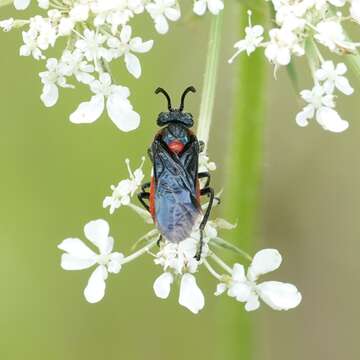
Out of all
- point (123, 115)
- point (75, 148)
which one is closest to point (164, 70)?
point (75, 148)

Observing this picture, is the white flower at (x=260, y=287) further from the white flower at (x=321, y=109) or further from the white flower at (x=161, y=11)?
the white flower at (x=161, y=11)

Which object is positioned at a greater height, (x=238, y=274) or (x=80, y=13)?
(x=80, y=13)

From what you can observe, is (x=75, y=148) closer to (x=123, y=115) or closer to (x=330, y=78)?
(x=123, y=115)

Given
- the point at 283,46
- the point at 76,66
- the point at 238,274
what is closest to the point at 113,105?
the point at 76,66

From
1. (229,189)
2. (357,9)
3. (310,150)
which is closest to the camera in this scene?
(357,9)

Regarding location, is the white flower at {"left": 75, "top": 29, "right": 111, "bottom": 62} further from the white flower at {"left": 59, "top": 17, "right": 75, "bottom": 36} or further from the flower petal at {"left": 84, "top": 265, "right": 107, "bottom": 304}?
the flower petal at {"left": 84, "top": 265, "right": 107, "bottom": 304}

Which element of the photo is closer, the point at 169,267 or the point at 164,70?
the point at 169,267

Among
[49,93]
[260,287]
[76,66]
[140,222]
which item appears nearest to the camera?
[260,287]

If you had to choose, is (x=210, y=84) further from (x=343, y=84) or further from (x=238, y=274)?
(x=238, y=274)
